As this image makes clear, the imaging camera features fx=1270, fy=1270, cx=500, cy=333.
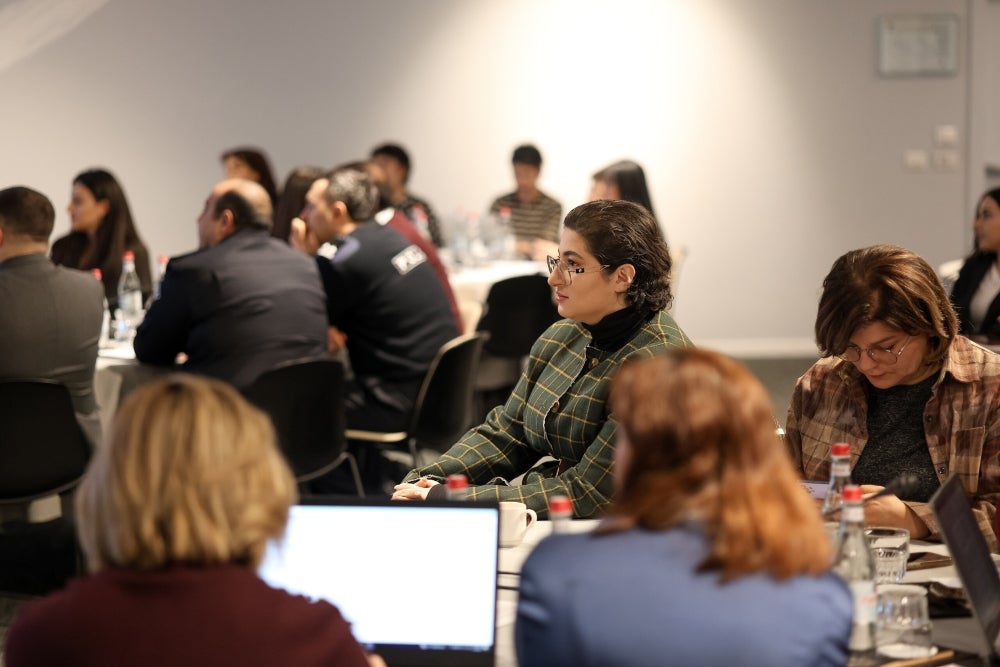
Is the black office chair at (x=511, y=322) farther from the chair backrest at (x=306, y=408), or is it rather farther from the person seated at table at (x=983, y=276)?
the person seated at table at (x=983, y=276)

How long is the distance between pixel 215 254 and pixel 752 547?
3499 mm

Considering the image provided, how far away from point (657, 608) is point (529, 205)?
7188 mm

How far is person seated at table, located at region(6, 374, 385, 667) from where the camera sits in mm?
1504

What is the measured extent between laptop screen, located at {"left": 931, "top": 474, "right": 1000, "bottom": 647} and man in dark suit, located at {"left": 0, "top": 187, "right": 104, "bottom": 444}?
3.07 m

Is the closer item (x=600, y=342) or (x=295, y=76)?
(x=600, y=342)

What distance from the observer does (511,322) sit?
6.01m

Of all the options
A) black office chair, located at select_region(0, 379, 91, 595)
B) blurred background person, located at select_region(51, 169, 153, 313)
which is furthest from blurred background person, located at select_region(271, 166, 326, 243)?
black office chair, located at select_region(0, 379, 91, 595)

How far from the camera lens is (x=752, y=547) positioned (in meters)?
1.48

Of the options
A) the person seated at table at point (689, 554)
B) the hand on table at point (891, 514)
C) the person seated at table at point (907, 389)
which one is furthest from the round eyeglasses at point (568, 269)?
the person seated at table at point (689, 554)

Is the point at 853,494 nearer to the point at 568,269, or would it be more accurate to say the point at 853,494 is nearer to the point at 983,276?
the point at 568,269

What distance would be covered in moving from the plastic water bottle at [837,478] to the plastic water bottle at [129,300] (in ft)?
12.6

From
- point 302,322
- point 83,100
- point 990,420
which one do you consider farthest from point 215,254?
point 83,100

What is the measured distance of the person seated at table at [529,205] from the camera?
27.7 ft

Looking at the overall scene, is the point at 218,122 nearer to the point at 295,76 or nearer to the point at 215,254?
the point at 295,76
